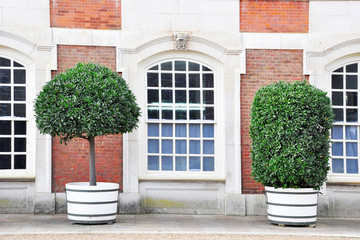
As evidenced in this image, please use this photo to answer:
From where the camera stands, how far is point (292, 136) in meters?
11.0

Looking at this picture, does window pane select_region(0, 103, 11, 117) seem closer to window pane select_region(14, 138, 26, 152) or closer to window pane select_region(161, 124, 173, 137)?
window pane select_region(14, 138, 26, 152)

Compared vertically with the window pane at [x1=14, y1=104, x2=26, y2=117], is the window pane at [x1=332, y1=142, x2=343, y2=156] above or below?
below

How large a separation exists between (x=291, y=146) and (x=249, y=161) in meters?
1.94

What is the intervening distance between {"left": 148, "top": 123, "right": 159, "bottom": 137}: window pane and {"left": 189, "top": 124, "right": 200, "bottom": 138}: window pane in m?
0.71

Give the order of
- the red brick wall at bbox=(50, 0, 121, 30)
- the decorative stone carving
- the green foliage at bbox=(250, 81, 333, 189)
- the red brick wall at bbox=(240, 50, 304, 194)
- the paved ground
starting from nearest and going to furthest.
→ the paved ground, the green foliage at bbox=(250, 81, 333, 189), the red brick wall at bbox=(50, 0, 121, 30), the decorative stone carving, the red brick wall at bbox=(240, 50, 304, 194)

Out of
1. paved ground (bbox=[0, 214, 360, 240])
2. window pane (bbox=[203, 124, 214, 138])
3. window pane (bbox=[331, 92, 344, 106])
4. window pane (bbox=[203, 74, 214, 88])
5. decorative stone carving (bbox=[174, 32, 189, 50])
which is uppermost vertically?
decorative stone carving (bbox=[174, 32, 189, 50])

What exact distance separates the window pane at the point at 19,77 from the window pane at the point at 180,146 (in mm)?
3434

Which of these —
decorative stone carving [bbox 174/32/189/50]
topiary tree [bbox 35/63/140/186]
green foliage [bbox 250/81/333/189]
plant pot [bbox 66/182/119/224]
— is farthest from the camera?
decorative stone carving [bbox 174/32/189/50]

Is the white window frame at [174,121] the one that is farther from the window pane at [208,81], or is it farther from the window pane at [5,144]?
the window pane at [5,144]

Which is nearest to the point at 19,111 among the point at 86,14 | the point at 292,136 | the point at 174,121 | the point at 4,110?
the point at 4,110

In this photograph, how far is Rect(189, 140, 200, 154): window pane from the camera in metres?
12.9

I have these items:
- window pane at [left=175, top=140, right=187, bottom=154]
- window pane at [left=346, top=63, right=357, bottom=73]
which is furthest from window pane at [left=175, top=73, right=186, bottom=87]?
window pane at [left=346, top=63, right=357, bottom=73]

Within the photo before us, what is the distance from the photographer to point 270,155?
36.8 feet

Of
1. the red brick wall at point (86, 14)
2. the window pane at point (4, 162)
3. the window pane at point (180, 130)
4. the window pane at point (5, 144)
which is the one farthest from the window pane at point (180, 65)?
the window pane at point (4, 162)
